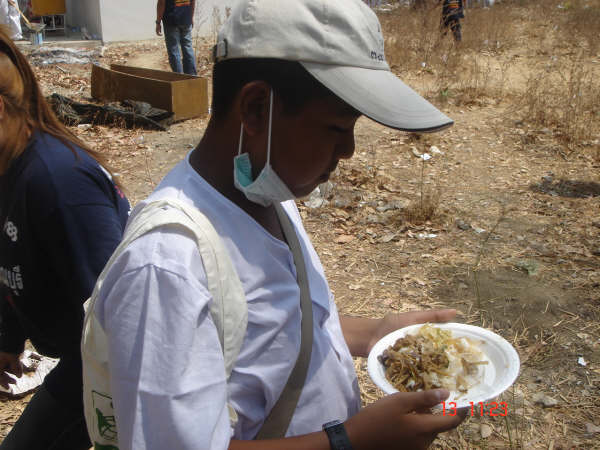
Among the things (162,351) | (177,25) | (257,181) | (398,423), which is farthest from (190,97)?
(162,351)

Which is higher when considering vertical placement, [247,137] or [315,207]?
[247,137]

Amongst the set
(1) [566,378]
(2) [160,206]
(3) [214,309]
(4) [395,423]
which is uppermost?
(2) [160,206]

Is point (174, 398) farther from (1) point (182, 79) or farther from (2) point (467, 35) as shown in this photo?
(2) point (467, 35)

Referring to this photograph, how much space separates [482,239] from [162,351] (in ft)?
13.8

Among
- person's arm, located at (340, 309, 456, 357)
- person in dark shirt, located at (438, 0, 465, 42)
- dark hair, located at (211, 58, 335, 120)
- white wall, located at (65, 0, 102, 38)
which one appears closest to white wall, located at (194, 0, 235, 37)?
white wall, located at (65, 0, 102, 38)

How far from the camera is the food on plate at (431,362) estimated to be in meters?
1.72

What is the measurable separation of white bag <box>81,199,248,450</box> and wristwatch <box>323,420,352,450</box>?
0.79 ft

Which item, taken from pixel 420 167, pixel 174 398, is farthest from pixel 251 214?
pixel 420 167

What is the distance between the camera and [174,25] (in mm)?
8867

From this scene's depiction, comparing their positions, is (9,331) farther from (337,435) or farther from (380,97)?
(380,97)

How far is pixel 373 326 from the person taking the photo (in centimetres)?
192

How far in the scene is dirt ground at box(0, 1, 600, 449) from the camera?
3.08 meters

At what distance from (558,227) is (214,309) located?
4665 millimetres

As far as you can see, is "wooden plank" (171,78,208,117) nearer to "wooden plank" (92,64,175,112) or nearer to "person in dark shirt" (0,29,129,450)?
"wooden plank" (92,64,175,112)
